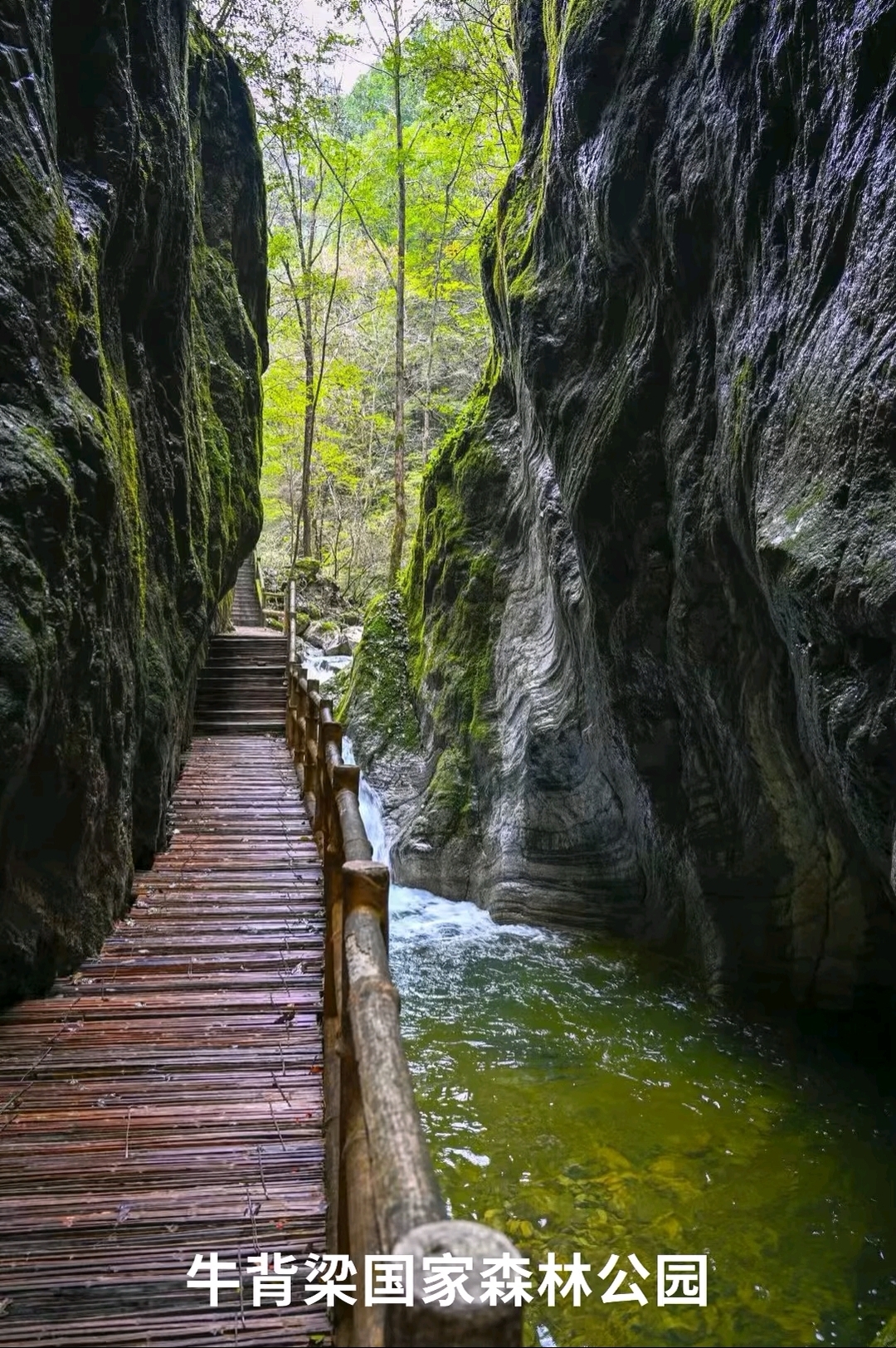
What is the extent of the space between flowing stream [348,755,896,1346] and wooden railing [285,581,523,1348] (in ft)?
6.27

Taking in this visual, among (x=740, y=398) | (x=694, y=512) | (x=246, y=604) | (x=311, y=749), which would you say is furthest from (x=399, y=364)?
(x=740, y=398)

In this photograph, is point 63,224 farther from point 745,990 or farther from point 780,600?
point 745,990

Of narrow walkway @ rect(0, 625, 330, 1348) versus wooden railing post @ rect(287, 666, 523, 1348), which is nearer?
wooden railing post @ rect(287, 666, 523, 1348)

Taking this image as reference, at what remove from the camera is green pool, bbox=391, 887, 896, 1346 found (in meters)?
4.22

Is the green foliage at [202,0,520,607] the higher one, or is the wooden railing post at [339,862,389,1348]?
the green foliage at [202,0,520,607]

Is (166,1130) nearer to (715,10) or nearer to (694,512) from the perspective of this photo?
(694,512)

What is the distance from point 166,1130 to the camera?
3.67 m

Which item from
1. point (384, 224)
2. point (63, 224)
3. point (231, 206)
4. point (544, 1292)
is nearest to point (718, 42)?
point (63, 224)

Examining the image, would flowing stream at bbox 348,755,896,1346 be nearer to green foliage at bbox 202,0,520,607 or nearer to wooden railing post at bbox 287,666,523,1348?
wooden railing post at bbox 287,666,523,1348

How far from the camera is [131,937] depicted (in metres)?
5.67

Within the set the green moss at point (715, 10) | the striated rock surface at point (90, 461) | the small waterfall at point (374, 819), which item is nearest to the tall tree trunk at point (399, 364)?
the small waterfall at point (374, 819)

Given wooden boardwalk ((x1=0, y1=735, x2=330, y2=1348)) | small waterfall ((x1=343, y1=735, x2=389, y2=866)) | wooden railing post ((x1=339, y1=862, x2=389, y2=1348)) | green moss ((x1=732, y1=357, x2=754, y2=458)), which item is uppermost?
green moss ((x1=732, y1=357, x2=754, y2=458))

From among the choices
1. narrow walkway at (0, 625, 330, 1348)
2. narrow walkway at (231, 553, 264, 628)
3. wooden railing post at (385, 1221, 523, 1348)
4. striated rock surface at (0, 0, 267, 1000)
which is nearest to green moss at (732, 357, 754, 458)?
striated rock surface at (0, 0, 267, 1000)

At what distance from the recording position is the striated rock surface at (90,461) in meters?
3.87
